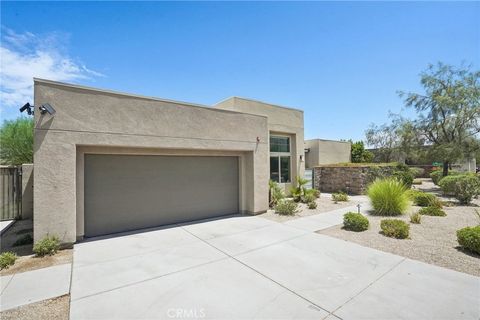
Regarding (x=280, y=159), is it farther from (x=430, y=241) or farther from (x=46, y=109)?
(x=46, y=109)

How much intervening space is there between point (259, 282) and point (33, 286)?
3.88 meters

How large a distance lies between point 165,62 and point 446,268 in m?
10.6

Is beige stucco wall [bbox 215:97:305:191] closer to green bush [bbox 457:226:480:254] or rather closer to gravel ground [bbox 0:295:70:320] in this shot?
green bush [bbox 457:226:480:254]

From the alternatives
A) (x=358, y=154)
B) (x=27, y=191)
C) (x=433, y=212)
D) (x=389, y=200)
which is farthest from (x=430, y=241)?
(x=358, y=154)

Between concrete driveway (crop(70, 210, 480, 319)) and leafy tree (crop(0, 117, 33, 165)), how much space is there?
13948mm

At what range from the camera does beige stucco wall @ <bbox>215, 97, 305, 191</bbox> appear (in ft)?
41.6

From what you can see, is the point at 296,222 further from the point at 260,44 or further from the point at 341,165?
the point at 341,165

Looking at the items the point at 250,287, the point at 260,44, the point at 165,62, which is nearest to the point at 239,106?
the point at 260,44

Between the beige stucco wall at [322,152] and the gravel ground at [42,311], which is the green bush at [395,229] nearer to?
the gravel ground at [42,311]

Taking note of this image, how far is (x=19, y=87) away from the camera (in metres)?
8.27

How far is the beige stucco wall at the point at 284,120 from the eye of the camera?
12.7 m

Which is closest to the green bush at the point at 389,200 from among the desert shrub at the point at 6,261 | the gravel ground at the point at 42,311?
the gravel ground at the point at 42,311

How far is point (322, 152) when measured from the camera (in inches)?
893

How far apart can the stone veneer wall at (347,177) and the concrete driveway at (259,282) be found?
1064 cm
